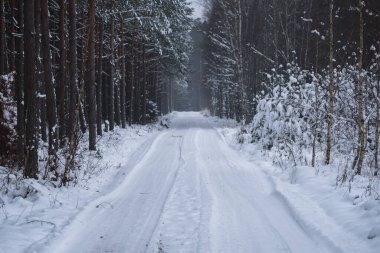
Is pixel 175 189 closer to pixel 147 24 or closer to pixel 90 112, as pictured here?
pixel 90 112

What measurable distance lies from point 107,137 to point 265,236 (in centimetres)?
1572

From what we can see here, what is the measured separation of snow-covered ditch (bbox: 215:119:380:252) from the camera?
612cm

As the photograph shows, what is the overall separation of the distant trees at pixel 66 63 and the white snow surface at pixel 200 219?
7.03ft

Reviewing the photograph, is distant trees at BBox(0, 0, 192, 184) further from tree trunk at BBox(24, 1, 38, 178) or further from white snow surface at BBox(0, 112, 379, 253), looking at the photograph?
white snow surface at BBox(0, 112, 379, 253)

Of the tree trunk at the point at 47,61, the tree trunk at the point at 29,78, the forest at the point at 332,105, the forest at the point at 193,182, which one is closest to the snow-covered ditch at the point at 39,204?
the forest at the point at 193,182

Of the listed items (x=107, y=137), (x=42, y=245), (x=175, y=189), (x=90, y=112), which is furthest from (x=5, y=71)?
(x=42, y=245)

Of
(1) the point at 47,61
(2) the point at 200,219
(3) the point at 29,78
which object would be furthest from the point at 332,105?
(1) the point at 47,61

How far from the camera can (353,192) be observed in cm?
805

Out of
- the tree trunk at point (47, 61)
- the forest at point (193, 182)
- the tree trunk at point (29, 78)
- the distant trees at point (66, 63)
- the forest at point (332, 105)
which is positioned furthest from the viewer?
the tree trunk at point (47, 61)

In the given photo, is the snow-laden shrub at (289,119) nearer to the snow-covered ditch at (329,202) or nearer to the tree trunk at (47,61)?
the snow-covered ditch at (329,202)

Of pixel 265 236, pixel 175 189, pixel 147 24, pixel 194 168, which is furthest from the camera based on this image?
pixel 147 24

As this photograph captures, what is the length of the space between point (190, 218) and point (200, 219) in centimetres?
20

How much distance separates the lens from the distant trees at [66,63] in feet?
32.1

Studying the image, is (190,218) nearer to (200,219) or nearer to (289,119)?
(200,219)
